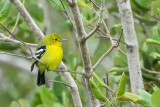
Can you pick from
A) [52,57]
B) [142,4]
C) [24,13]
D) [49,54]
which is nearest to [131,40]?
[24,13]

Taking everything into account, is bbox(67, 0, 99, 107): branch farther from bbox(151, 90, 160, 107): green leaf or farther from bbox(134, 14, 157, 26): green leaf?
bbox(134, 14, 157, 26): green leaf

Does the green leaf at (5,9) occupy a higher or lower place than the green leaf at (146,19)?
higher

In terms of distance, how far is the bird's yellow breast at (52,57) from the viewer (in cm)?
392

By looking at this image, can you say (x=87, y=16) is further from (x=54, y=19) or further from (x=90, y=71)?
(x=54, y=19)

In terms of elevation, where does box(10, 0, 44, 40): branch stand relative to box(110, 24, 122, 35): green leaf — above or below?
above

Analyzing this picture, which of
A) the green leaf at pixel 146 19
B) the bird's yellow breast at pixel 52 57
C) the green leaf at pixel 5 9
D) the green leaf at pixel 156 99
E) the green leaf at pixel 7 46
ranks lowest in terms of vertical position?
the green leaf at pixel 156 99

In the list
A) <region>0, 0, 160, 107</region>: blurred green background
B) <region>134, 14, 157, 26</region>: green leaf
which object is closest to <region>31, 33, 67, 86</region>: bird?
<region>0, 0, 160, 107</region>: blurred green background

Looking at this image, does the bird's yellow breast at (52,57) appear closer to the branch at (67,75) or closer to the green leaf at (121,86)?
the branch at (67,75)

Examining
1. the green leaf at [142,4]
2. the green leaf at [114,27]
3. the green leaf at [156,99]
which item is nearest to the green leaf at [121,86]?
the green leaf at [156,99]

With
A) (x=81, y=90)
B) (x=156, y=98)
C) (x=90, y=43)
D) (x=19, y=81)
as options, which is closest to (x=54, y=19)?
(x=90, y=43)

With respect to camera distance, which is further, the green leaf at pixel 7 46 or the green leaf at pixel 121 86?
the green leaf at pixel 7 46

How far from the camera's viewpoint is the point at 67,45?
713cm

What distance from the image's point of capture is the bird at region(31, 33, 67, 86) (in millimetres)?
3962

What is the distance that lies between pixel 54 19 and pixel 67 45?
4.48 ft
